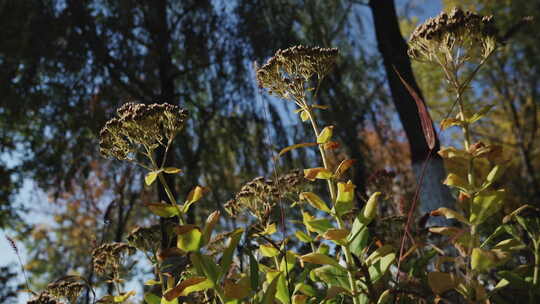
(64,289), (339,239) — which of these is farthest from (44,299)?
(339,239)

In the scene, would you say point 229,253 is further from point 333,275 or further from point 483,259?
point 483,259

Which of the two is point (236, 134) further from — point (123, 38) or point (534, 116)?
point (534, 116)

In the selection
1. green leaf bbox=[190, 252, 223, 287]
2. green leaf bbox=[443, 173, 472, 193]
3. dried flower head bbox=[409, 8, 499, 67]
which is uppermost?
dried flower head bbox=[409, 8, 499, 67]

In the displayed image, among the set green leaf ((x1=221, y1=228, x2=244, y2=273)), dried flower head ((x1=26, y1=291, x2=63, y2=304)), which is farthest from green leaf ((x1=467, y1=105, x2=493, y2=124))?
dried flower head ((x1=26, y1=291, x2=63, y2=304))

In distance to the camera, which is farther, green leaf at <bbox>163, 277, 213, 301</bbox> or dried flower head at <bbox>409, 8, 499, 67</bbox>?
dried flower head at <bbox>409, 8, 499, 67</bbox>

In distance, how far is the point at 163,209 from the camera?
2.54ft

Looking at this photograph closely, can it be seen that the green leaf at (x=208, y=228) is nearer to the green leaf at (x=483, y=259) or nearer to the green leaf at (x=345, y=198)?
the green leaf at (x=345, y=198)

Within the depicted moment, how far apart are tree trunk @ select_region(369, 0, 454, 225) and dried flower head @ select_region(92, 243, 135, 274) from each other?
72.9 inches

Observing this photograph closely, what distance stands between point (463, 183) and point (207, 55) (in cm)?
358

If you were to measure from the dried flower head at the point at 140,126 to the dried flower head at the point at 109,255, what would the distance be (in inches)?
15.6

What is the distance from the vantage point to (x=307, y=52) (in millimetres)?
1049

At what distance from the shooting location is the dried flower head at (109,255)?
1.25 metres

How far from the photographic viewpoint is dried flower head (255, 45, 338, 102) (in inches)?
40.6

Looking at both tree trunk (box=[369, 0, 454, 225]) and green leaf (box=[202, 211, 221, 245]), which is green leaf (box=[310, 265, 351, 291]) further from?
tree trunk (box=[369, 0, 454, 225])
